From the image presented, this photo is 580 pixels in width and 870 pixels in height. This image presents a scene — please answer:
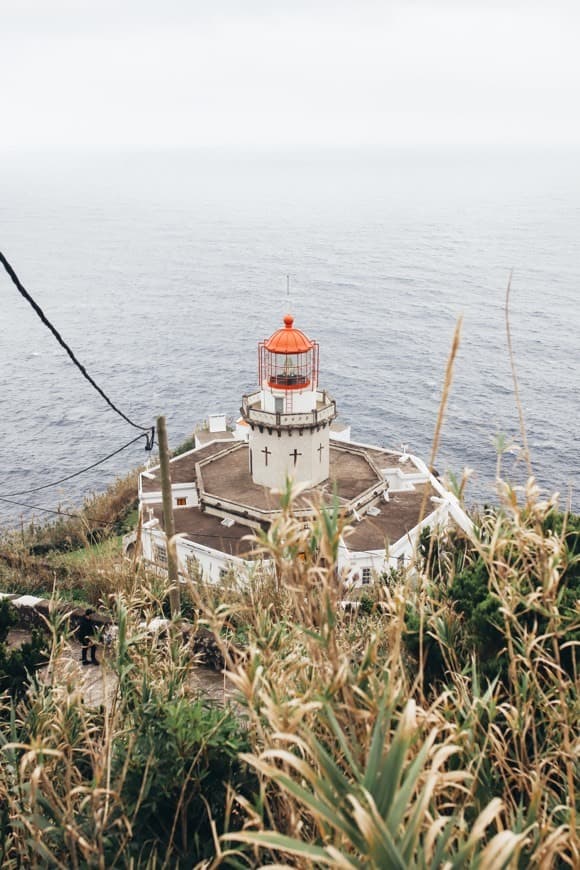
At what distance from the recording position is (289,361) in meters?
22.0

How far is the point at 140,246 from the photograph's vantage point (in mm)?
110125

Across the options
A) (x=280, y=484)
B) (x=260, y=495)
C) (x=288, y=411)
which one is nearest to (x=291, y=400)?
(x=288, y=411)

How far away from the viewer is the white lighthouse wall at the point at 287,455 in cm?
2234

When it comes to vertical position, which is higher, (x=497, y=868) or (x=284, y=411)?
(x=497, y=868)

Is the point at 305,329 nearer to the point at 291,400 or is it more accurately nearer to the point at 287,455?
the point at 291,400

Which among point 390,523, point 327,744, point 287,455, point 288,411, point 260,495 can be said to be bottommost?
point 390,523

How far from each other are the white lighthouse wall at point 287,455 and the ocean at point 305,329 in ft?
14.6

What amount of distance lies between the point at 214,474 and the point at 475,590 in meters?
17.7

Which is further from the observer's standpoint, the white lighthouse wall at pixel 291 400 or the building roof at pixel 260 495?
the white lighthouse wall at pixel 291 400

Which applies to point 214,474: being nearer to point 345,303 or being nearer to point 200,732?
point 200,732

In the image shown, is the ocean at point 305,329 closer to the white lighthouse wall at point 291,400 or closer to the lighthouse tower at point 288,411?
the lighthouse tower at point 288,411

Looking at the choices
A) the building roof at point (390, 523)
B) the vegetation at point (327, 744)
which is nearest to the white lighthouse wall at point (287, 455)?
the building roof at point (390, 523)

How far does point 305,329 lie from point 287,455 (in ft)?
137

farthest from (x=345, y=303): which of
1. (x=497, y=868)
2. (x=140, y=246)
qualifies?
(x=497, y=868)
